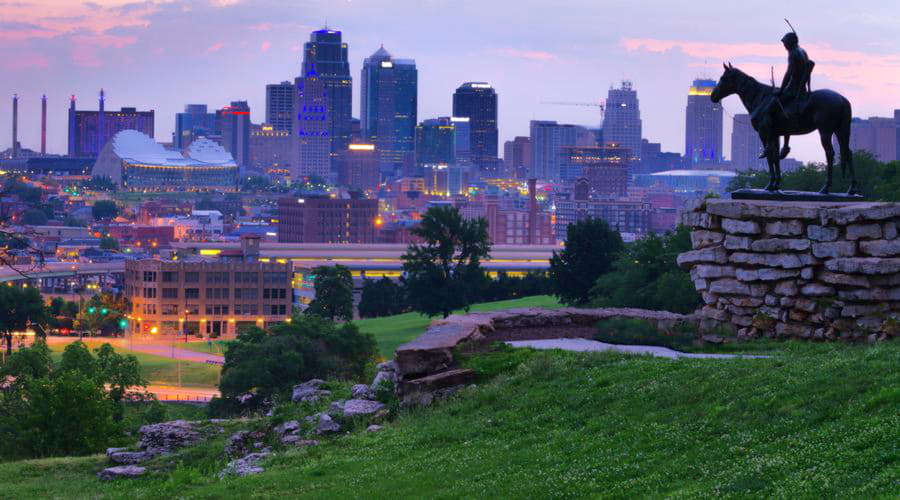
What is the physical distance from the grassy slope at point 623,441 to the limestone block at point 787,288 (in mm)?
886

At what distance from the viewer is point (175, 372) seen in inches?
3118

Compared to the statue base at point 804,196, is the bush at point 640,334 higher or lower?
lower

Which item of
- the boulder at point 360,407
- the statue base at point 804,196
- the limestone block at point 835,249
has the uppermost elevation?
the statue base at point 804,196

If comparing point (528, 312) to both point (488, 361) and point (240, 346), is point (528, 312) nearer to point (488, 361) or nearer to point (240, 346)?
point (488, 361)

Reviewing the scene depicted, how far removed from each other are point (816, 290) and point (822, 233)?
2.24ft

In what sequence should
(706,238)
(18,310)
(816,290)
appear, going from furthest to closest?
(18,310)
(706,238)
(816,290)

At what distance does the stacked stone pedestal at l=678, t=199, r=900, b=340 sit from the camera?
16.4 metres

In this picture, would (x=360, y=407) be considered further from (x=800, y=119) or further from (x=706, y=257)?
(x=800, y=119)

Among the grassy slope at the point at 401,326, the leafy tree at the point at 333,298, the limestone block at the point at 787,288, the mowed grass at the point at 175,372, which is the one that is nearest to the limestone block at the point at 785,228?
the limestone block at the point at 787,288

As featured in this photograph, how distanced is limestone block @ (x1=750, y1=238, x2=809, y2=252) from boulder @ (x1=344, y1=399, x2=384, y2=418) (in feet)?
16.1

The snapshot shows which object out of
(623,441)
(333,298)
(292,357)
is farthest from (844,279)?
(333,298)

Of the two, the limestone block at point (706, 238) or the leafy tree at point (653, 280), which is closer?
the limestone block at point (706, 238)

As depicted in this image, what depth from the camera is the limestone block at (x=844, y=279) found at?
1638cm

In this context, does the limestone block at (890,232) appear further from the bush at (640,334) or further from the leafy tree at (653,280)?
the leafy tree at (653,280)
